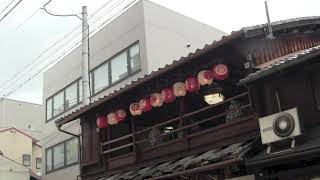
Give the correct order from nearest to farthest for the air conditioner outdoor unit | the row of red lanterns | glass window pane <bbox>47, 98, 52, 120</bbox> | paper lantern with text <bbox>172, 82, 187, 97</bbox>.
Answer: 1. the air conditioner outdoor unit
2. the row of red lanterns
3. paper lantern with text <bbox>172, 82, 187, 97</bbox>
4. glass window pane <bbox>47, 98, 52, 120</bbox>

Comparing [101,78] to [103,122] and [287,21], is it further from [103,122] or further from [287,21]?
[287,21]

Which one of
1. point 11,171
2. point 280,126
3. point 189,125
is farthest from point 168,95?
point 11,171

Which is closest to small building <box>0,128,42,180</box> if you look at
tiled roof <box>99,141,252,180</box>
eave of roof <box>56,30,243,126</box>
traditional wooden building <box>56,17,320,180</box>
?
traditional wooden building <box>56,17,320,180</box>

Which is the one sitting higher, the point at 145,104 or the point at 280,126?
the point at 145,104

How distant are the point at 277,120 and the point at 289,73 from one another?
4.36 feet

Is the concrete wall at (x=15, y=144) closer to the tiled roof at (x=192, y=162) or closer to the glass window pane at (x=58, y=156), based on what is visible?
the glass window pane at (x=58, y=156)

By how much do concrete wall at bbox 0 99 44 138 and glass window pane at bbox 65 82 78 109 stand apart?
26.4 m

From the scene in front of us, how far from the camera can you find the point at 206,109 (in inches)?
A: 629

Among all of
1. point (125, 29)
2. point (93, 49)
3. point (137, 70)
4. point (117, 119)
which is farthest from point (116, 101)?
point (93, 49)

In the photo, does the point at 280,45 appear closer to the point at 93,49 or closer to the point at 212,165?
the point at 212,165

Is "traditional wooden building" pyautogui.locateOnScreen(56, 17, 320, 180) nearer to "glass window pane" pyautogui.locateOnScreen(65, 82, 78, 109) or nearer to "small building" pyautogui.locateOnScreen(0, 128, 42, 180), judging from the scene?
"glass window pane" pyautogui.locateOnScreen(65, 82, 78, 109)

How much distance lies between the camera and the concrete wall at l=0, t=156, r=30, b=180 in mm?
39250

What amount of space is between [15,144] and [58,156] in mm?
18228

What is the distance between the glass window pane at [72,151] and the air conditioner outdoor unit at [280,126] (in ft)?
60.9
